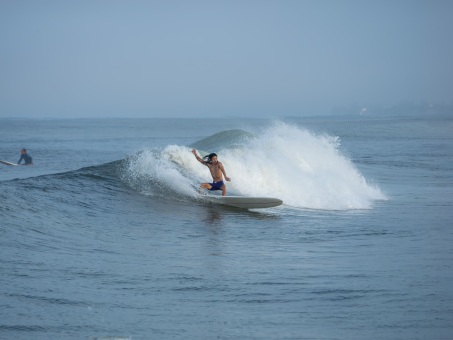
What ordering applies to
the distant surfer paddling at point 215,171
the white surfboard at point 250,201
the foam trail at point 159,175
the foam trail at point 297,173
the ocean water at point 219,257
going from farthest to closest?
1. the foam trail at point 297,173
2. the foam trail at point 159,175
3. the distant surfer paddling at point 215,171
4. the white surfboard at point 250,201
5. the ocean water at point 219,257

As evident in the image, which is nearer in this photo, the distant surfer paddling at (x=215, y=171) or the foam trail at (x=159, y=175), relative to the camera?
the distant surfer paddling at (x=215, y=171)

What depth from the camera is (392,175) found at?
93.0ft

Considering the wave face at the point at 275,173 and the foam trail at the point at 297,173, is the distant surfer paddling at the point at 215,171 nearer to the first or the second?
the wave face at the point at 275,173

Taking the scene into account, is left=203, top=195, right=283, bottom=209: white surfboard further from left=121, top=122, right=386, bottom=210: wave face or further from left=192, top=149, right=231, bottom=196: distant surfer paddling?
left=121, top=122, right=386, bottom=210: wave face

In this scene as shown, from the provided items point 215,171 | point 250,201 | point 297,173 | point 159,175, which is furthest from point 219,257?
point 297,173

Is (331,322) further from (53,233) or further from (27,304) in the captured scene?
(53,233)

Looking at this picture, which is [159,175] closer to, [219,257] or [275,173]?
[275,173]

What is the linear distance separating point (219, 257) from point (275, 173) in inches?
435

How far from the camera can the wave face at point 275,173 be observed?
62.8 ft

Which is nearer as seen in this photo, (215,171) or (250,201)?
(250,201)

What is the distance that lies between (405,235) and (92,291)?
691 cm

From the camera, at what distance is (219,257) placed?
437 inches

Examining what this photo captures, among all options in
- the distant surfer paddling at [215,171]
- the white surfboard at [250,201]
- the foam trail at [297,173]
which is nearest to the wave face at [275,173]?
the foam trail at [297,173]

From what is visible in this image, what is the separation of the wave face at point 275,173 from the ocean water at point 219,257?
8 cm
